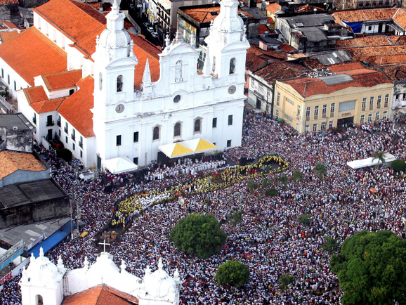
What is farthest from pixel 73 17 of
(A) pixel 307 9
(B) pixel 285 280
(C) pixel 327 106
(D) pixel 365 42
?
(B) pixel 285 280

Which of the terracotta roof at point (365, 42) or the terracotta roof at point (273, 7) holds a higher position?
the terracotta roof at point (273, 7)

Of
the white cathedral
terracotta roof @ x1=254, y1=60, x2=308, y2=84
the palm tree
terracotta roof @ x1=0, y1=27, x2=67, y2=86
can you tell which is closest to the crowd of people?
the palm tree

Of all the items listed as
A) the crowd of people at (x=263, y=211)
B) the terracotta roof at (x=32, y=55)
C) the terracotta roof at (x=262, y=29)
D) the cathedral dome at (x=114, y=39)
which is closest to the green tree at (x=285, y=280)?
the crowd of people at (x=263, y=211)

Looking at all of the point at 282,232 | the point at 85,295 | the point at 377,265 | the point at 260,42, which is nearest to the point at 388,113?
the point at 260,42

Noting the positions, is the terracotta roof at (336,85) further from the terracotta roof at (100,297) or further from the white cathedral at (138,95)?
the terracotta roof at (100,297)

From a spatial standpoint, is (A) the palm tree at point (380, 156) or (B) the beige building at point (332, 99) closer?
(A) the palm tree at point (380, 156)

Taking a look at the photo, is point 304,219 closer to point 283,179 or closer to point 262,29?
point 283,179

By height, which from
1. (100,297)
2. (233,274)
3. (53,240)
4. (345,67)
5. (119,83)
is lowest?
(53,240)
